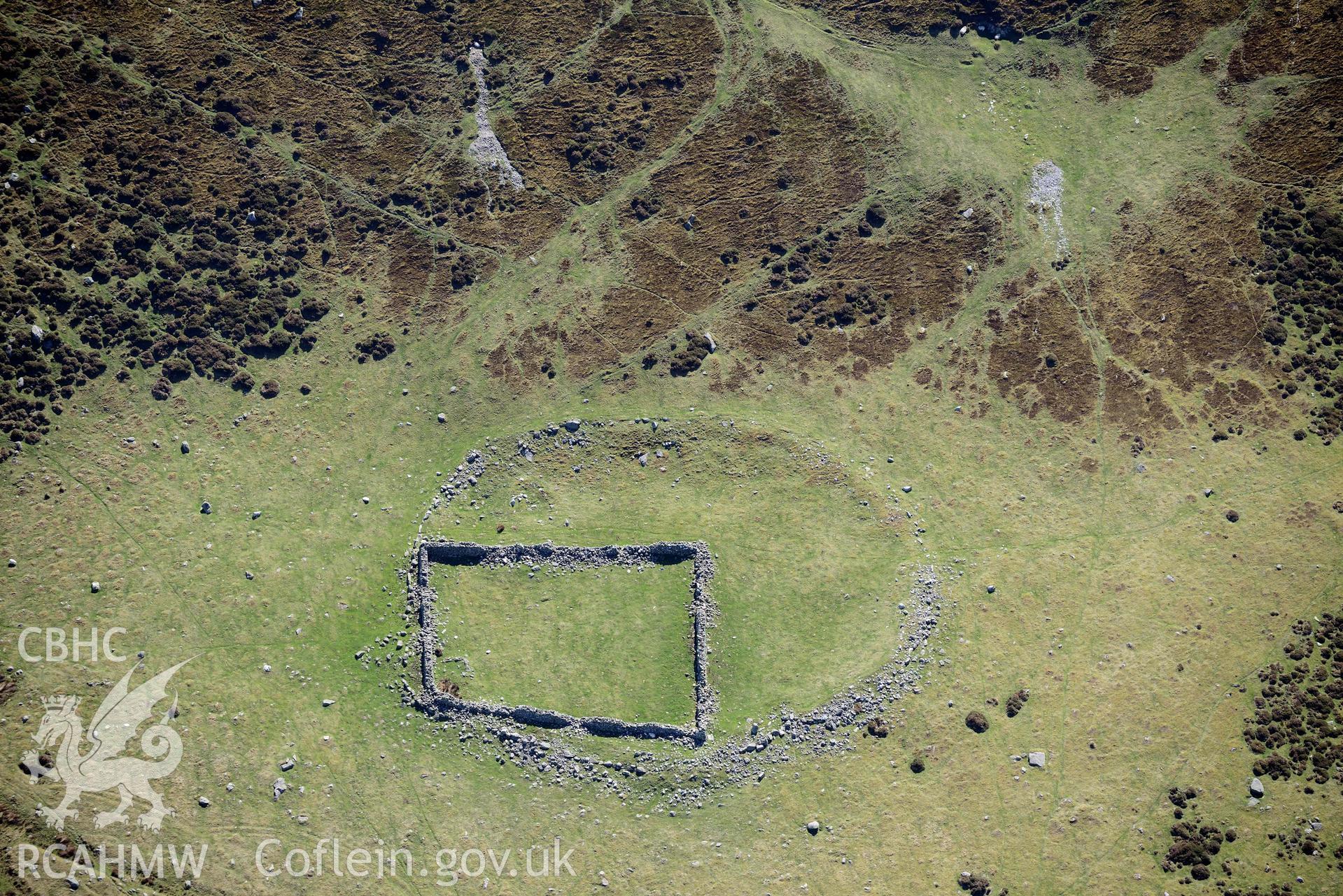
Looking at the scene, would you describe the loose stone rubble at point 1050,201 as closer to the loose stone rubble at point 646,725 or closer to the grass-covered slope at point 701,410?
the grass-covered slope at point 701,410

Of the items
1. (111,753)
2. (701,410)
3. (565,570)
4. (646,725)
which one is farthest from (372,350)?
(646,725)

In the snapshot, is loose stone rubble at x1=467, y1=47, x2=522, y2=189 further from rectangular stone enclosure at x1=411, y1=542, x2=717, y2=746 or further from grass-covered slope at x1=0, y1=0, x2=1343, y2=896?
rectangular stone enclosure at x1=411, y1=542, x2=717, y2=746

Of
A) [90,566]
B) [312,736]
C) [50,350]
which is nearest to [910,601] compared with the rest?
[312,736]

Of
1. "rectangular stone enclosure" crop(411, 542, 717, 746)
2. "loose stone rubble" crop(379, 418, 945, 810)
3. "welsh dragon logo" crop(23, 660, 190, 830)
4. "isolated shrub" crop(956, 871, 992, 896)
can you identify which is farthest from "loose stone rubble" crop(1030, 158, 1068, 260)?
"welsh dragon logo" crop(23, 660, 190, 830)

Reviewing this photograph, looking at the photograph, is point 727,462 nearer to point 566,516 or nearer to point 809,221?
point 566,516

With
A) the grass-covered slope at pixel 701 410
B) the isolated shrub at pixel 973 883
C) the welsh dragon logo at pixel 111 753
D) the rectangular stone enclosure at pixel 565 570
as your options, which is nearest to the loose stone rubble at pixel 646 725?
the rectangular stone enclosure at pixel 565 570

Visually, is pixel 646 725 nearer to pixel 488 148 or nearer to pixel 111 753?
pixel 111 753
